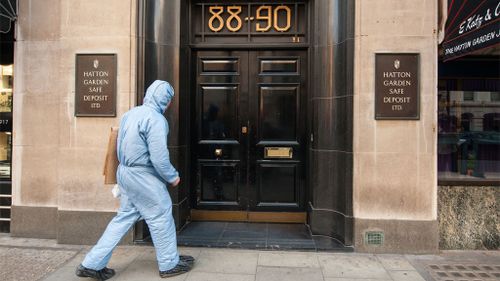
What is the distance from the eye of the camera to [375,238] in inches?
217

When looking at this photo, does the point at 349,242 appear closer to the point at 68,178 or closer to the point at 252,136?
the point at 252,136

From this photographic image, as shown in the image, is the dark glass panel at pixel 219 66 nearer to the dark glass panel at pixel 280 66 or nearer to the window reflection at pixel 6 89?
the dark glass panel at pixel 280 66

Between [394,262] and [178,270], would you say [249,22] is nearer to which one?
[178,270]

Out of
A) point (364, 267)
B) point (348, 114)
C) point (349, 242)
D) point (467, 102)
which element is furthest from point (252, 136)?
point (467, 102)

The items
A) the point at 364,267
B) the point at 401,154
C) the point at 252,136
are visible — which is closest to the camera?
the point at 364,267

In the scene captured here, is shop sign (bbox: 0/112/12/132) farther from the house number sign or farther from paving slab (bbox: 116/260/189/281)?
the house number sign

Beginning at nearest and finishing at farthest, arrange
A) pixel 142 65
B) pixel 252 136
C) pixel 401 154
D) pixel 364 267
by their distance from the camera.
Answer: pixel 364 267
pixel 401 154
pixel 142 65
pixel 252 136

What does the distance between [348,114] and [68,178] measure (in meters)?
4.02

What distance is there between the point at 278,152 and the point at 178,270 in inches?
109

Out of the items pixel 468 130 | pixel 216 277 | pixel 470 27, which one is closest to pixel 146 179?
pixel 216 277

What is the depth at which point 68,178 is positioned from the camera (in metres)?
5.81

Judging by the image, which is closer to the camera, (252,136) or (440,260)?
(440,260)

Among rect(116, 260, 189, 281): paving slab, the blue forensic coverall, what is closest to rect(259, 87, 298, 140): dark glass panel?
the blue forensic coverall

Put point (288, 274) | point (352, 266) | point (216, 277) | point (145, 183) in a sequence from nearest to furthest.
A: point (145, 183), point (216, 277), point (288, 274), point (352, 266)
